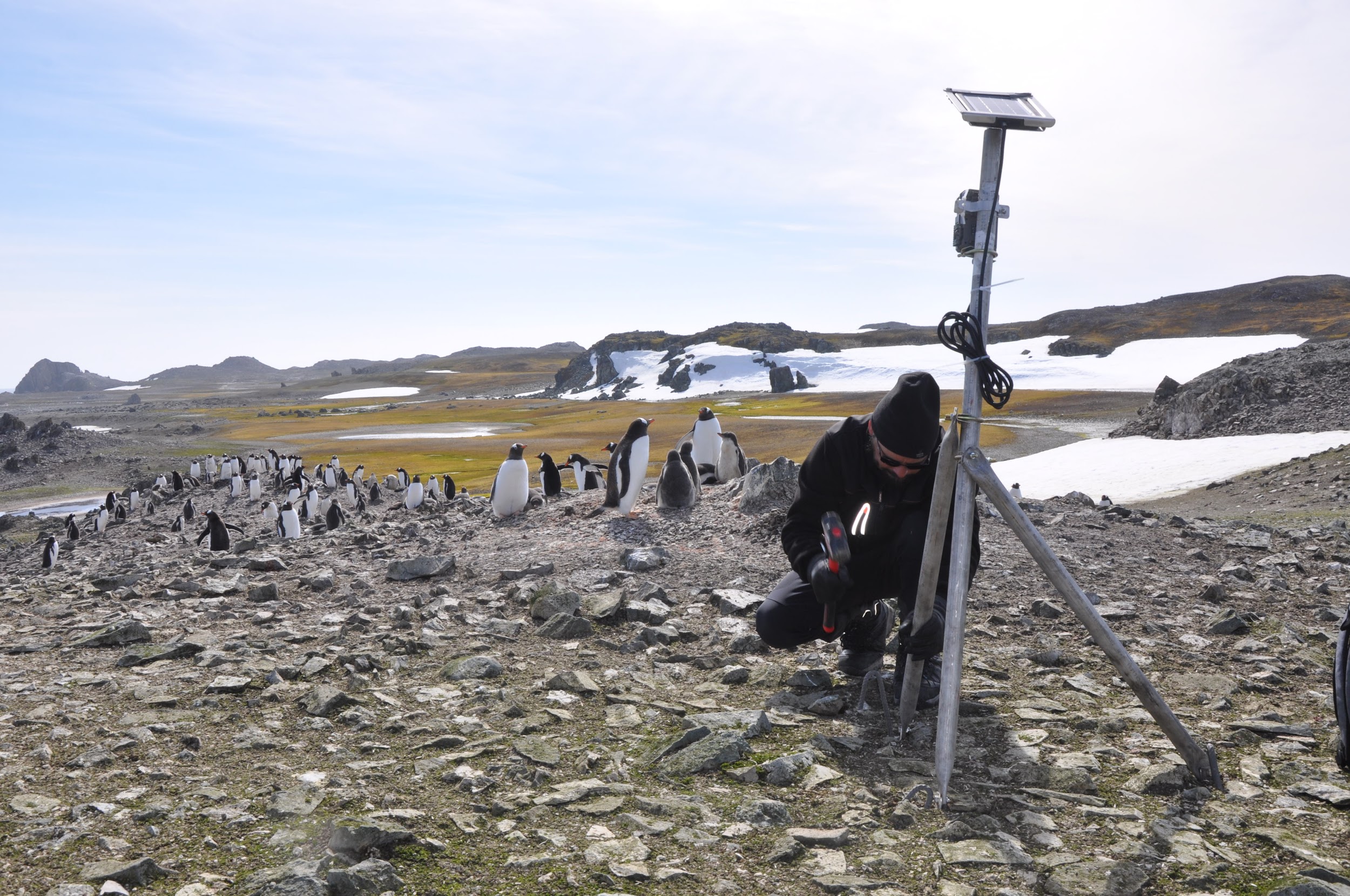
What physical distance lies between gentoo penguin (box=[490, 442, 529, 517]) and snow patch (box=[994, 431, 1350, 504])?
1059cm

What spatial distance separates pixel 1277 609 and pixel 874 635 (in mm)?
3609

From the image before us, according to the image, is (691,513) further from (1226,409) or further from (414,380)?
(414,380)

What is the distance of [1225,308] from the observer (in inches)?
4099

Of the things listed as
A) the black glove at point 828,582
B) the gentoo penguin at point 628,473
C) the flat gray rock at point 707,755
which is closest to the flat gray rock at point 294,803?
the flat gray rock at point 707,755

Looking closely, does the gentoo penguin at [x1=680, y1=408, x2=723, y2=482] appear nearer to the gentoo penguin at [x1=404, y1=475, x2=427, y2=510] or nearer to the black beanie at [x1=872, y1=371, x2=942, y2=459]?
the gentoo penguin at [x1=404, y1=475, x2=427, y2=510]

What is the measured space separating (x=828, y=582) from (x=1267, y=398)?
78.8 feet

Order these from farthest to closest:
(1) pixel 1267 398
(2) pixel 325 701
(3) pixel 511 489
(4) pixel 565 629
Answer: (1) pixel 1267 398
(3) pixel 511 489
(4) pixel 565 629
(2) pixel 325 701

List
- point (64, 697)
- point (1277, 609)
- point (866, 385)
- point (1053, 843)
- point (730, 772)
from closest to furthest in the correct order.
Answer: point (1053, 843), point (730, 772), point (64, 697), point (1277, 609), point (866, 385)

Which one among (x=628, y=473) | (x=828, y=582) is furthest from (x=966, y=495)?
(x=628, y=473)

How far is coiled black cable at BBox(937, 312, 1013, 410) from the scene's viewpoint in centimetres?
355

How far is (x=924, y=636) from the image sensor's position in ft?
13.5

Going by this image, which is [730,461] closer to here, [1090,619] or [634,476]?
[634,476]

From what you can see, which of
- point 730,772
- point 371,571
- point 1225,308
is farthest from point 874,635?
point 1225,308

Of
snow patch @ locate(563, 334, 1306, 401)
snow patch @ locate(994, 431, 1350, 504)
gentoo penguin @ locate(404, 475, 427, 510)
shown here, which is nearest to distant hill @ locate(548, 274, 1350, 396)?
snow patch @ locate(563, 334, 1306, 401)
